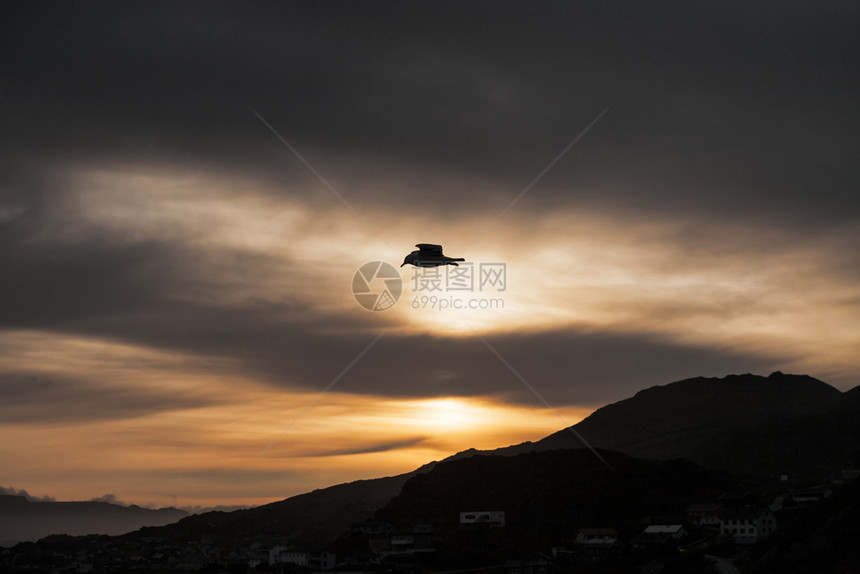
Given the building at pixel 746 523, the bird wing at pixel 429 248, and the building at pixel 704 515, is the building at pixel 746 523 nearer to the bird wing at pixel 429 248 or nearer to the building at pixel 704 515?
the building at pixel 704 515

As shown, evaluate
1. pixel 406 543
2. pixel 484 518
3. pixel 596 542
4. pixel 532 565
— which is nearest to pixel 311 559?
pixel 406 543

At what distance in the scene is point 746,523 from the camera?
119m

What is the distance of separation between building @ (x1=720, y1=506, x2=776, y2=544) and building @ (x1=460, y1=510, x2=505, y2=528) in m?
38.1

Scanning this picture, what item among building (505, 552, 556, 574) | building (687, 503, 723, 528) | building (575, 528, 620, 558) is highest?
building (687, 503, 723, 528)

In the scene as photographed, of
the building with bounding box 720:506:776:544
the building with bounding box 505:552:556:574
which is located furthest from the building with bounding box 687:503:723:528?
the building with bounding box 505:552:556:574

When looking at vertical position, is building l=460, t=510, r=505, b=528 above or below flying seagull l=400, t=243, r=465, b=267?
below

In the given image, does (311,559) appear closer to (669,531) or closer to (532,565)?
(532,565)

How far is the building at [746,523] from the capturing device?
118062 millimetres

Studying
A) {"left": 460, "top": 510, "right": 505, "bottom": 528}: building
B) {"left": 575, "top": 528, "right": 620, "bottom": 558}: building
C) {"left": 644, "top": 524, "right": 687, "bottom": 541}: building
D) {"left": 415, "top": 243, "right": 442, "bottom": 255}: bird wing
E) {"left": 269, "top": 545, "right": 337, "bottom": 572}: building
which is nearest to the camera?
{"left": 415, "top": 243, "right": 442, "bottom": 255}: bird wing

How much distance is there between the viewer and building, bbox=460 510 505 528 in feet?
481

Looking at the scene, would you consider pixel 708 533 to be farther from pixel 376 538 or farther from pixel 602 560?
pixel 376 538

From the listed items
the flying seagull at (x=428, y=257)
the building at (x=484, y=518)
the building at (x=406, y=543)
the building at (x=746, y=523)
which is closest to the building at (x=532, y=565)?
the building at (x=406, y=543)

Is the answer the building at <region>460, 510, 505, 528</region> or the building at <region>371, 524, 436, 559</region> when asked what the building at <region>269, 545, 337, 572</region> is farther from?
the building at <region>460, 510, 505, 528</region>

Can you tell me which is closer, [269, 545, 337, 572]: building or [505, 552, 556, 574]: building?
[505, 552, 556, 574]: building
